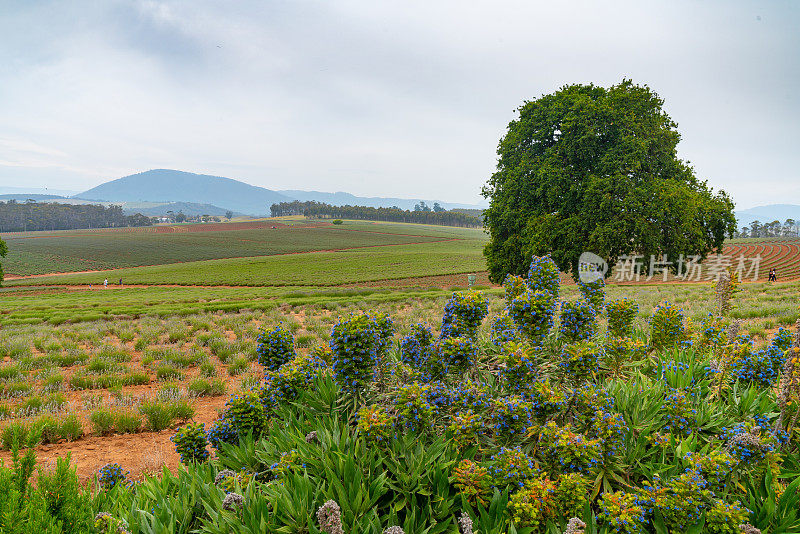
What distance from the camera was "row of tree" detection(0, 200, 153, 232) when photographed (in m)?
174

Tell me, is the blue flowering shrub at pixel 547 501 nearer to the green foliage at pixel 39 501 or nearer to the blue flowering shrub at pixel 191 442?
the green foliage at pixel 39 501

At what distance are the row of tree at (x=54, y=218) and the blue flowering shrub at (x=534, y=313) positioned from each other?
23274 cm

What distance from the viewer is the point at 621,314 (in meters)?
6.16

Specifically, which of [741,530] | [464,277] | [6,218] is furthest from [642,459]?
[6,218]

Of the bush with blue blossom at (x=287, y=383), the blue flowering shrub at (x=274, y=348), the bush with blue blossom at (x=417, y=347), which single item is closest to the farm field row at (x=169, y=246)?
the blue flowering shrub at (x=274, y=348)

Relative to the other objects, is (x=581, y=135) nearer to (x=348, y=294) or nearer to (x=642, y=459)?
(x=642, y=459)

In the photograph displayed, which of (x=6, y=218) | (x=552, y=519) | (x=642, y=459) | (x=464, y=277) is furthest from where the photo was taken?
(x=6, y=218)

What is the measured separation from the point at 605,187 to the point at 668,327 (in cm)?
1252

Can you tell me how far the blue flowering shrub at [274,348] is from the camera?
6.05 meters

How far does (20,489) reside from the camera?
279 centimetres

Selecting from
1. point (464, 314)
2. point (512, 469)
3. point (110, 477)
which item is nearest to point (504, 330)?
point (464, 314)

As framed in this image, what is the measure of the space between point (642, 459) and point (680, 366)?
5.56ft

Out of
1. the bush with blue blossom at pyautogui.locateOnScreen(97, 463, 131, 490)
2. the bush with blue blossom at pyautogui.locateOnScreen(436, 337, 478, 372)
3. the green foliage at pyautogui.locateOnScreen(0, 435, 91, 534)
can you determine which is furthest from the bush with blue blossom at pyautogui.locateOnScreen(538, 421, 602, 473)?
the bush with blue blossom at pyautogui.locateOnScreen(97, 463, 131, 490)

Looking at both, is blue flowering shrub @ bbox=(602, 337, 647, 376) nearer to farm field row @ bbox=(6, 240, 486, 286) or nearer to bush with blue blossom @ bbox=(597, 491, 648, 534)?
bush with blue blossom @ bbox=(597, 491, 648, 534)
